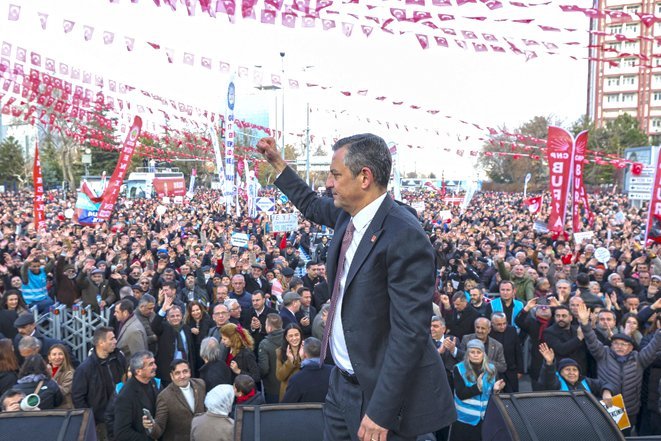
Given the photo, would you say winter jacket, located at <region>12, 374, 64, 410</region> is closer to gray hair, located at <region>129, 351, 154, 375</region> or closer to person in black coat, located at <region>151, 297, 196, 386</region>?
gray hair, located at <region>129, 351, 154, 375</region>

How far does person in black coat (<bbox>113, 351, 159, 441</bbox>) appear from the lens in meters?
5.20

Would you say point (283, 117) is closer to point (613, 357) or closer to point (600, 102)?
point (613, 357)

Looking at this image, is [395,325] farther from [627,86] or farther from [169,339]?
[627,86]

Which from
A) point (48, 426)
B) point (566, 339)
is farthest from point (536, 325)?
point (48, 426)

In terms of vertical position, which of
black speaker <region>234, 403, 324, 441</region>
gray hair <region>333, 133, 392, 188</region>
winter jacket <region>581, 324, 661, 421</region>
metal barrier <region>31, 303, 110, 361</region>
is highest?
gray hair <region>333, 133, 392, 188</region>

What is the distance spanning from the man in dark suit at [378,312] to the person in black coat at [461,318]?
6.14 meters

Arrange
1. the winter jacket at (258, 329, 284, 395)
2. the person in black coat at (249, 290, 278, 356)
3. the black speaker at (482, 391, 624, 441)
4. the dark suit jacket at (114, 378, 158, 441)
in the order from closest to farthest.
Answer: the black speaker at (482, 391, 624, 441) → the dark suit jacket at (114, 378, 158, 441) → the winter jacket at (258, 329, 284, 395) → the person in black coat at (249, 290, 278, 356)

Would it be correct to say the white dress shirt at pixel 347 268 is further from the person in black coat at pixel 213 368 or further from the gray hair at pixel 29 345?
the gray hair at pixel 29 345

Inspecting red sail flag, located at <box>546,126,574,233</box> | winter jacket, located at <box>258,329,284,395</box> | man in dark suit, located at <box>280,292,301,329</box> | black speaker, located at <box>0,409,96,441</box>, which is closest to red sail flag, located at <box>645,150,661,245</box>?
red sail flag, located at <box>546,126,574,233</box>

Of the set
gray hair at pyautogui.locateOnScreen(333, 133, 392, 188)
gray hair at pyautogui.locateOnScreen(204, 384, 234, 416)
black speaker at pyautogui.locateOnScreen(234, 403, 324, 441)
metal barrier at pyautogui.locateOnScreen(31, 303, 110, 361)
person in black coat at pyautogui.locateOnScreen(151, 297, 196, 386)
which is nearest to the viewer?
gray hair at pyautogui.locateOnScreen(333, 133, 392, 188)

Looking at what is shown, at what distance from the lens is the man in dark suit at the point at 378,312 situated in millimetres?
2295

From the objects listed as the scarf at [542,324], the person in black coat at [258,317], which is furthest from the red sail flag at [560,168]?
the person in black coat at [258,317]

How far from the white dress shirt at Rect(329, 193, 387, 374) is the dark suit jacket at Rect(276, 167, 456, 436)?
0.04 meters

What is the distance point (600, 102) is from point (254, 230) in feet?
238
